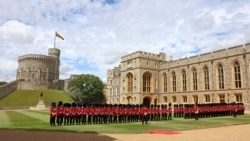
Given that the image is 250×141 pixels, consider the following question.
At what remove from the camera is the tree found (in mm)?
61844

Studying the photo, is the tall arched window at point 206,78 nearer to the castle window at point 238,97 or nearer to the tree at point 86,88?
the castle window at point 238,97

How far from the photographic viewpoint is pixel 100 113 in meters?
16.2

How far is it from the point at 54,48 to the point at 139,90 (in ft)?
188

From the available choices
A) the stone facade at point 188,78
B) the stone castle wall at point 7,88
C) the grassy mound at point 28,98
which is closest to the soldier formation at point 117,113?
the stone facade at point 188,78

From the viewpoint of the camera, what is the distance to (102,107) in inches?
645

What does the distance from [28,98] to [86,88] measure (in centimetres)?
1449

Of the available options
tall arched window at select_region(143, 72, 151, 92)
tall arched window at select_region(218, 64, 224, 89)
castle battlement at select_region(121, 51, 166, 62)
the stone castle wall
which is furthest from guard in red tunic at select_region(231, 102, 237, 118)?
the stone castle wall

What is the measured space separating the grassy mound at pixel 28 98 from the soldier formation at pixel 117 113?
3924cm

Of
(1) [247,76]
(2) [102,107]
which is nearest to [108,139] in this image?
(2) [102,107]

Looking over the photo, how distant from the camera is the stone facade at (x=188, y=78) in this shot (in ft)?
102

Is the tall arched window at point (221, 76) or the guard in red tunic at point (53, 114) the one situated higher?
the tall arched window at point (221, 76)

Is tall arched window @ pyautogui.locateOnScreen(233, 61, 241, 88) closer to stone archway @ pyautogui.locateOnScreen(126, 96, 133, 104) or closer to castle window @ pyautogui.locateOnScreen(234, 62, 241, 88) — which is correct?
castle window @ pyautogui.locateOnScreen(234, 62, 241, 88)

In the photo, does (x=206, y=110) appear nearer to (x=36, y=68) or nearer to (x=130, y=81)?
(x=130, y=81)

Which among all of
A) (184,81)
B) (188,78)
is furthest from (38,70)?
(188,78)
